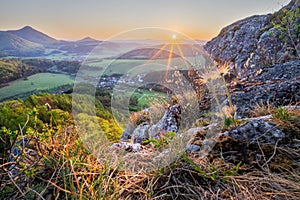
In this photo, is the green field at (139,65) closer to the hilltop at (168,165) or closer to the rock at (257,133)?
the hilltop at (168,165)

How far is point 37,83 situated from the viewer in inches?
962

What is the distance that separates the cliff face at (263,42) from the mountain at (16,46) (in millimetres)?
26293

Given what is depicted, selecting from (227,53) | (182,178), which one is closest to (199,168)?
(182,178)

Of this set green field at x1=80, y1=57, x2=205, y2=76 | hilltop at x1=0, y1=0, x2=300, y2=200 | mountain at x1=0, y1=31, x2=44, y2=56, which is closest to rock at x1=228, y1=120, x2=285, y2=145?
hilltop at x1=0, y1=0, x2=300, y2=200

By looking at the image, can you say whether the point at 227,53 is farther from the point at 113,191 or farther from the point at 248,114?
the point at 113,191

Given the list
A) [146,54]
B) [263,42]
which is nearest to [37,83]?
[146,54]

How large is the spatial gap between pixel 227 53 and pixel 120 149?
11.1 m

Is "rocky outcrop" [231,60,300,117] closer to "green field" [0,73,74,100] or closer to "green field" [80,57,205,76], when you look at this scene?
"green field" [80,57,205,76]

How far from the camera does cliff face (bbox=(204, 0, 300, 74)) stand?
24.9 ft

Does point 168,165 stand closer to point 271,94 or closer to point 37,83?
point 271,94

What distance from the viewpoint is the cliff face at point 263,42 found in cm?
758

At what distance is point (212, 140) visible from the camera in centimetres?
200

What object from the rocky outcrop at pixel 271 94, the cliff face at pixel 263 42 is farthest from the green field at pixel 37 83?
Result: the rocky outcrop at pixel 271 94

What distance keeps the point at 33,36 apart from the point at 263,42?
3983 centimetres
